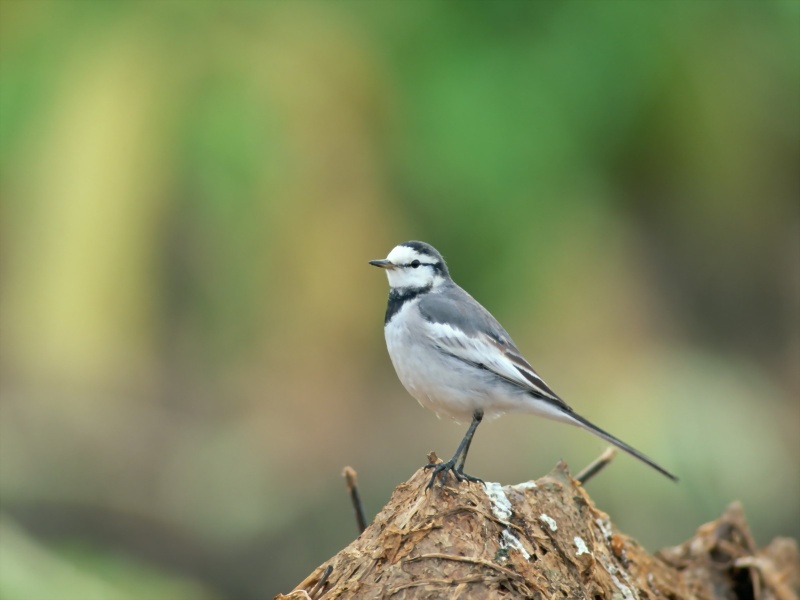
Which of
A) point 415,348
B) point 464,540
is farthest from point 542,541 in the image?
point 415,348

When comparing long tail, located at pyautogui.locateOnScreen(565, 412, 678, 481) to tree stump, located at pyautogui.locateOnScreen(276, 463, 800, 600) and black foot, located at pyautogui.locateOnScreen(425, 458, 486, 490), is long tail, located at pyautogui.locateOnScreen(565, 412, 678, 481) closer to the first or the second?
tree stump, located at pyautogui.locateOnScreen(276, 463, 800, 600)

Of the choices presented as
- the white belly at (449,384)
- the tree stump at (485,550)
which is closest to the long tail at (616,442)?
the white belly at (449,384)

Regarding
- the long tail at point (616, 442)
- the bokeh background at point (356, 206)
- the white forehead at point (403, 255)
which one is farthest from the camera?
the bokeh background at point (356, 206)

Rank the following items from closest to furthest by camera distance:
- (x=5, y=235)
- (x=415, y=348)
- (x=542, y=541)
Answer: (x=542, y=541), (x=415, y=348), (x=5, y=235)

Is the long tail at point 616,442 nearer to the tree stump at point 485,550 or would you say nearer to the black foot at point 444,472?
the tree stump at point 485,550

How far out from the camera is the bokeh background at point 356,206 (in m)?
12.0

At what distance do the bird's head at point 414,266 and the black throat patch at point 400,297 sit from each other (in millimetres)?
19

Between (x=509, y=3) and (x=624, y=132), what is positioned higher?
(x=509, y=3)

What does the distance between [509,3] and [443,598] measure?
33.5ft

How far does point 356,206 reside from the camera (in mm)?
12547

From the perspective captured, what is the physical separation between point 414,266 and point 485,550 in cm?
205

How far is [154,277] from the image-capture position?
12656 millimetres

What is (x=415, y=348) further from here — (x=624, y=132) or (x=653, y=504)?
(x=624, y=132)

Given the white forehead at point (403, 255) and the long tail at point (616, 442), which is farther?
the white forehead at point (403, 255)
